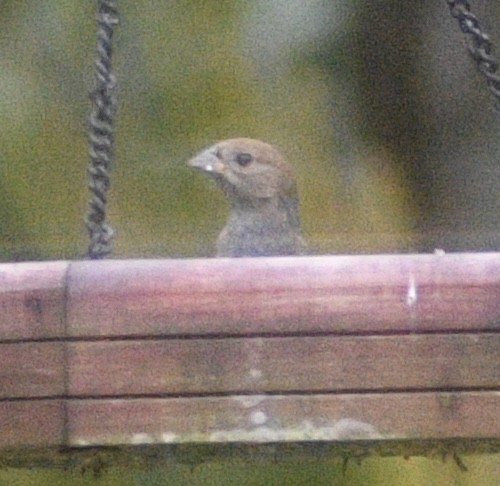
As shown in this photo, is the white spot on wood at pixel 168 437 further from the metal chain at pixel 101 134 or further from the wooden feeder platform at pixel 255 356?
the metal chain at pixel 101 134

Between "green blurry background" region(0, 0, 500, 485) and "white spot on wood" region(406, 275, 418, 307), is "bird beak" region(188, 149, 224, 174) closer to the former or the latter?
"green blurry background" region(0, 0, 500, 485)

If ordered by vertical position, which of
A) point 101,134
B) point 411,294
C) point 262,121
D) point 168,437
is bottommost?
point 168,437

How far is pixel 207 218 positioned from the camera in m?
2.91

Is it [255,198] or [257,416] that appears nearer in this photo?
[257,416]

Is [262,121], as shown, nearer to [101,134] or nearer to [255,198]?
[255,198]

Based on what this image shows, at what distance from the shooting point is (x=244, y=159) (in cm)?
229

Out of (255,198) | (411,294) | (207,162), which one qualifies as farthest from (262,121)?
(411,294)

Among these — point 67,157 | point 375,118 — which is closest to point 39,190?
point 67,157

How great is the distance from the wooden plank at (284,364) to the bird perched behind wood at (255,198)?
0.77 m

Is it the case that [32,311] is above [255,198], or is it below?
below

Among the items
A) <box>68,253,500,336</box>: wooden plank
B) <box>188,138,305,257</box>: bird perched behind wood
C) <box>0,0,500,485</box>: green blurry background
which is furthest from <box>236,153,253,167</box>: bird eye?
<box>68,253,500,336</box>: wooden plank

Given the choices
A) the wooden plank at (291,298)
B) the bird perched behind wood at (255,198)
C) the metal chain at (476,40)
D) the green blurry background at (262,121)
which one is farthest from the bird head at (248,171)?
the wooden plank at (291,298)

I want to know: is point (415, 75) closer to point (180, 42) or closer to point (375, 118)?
point (375, 118)

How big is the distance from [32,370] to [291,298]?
0.24 metres
